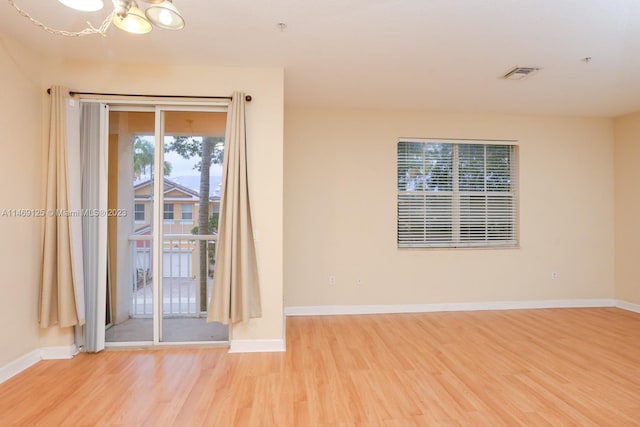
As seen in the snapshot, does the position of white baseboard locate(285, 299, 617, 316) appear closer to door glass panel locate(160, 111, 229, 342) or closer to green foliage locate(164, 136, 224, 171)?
door glass panel locate(160, 111, 229, 342)

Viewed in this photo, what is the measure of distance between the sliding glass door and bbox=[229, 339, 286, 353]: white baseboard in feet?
0.91

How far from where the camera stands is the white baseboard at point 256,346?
2.92 m

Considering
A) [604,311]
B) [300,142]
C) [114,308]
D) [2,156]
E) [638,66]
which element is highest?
[638,66]

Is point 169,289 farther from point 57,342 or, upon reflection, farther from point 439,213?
point 439,213

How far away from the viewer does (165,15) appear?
1324 millimetres

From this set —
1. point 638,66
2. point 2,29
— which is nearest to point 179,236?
point 2,29

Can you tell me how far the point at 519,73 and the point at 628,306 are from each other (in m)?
3.74

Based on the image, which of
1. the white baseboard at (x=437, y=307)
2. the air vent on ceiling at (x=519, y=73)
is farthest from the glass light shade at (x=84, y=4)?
the white baseboard at (x=437, y=307)

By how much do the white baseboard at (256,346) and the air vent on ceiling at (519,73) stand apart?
343 centimetres

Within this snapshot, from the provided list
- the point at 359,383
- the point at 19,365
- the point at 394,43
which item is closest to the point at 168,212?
the point at 19,365

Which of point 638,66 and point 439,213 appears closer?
point 638,66

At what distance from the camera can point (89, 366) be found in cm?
262

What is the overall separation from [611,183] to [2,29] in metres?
7.02

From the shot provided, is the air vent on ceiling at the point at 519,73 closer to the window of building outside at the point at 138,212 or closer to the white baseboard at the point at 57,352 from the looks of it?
the window of building outside at the point at 138,212
